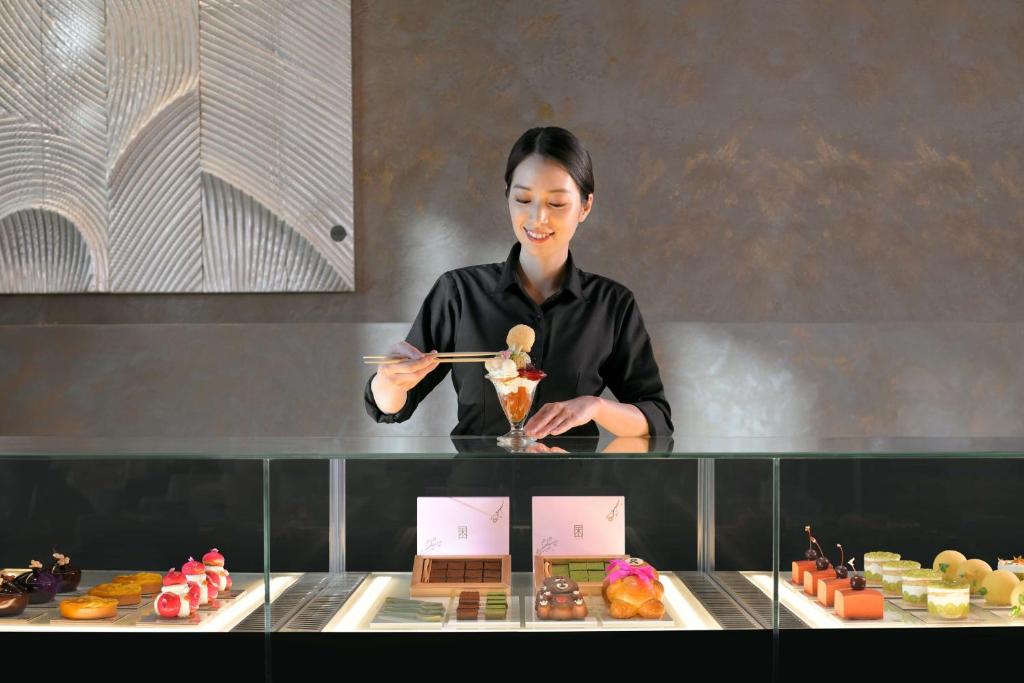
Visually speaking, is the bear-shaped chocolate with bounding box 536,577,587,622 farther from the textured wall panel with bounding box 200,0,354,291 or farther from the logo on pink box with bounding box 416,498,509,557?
the textured wall panel with bounding box 200,0,354,291

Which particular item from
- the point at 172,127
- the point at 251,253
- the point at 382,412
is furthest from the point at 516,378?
the point at 172,127

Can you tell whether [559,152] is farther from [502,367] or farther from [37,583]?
[37,583]

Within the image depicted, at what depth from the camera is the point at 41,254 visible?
173 inches

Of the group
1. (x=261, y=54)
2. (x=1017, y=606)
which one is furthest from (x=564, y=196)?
(x=261, y=54)

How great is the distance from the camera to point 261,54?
436 centimetres

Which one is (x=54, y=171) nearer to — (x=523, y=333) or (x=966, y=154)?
(x=523, y=333)

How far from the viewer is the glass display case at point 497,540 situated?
1.73 meters

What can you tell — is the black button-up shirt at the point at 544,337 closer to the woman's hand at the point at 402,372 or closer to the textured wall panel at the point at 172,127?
the woman's hand at the point at 402,372

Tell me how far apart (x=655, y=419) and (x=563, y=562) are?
62 centimetres

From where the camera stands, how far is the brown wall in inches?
173

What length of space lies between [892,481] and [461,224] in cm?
291

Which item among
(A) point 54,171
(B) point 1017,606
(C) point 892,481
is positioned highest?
(A) point 54,171

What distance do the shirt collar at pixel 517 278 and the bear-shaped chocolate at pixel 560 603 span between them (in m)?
0.99

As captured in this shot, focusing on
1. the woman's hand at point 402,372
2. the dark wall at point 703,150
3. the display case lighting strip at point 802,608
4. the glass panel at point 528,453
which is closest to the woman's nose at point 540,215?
the woman's hand at point 402,372
